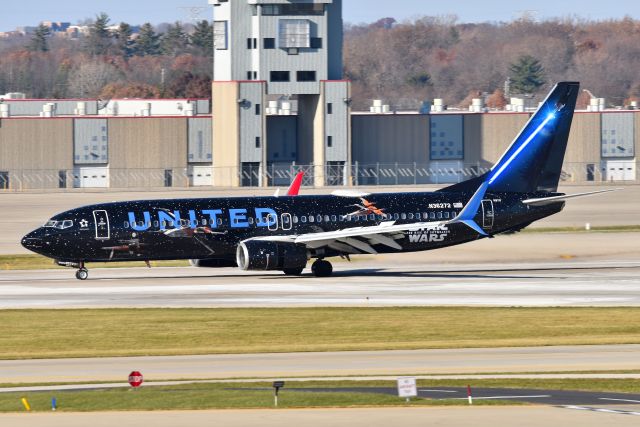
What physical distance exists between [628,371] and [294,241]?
3099 centimetres

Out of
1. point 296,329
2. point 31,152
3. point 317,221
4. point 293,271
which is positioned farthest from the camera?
point 31,152

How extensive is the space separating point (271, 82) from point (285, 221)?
6178 cm

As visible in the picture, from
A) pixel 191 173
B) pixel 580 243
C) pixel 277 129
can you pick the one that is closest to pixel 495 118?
pixel 277 129

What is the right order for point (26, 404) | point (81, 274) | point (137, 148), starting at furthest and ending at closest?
point (137, 148), point (81, 274), point (26, 404)

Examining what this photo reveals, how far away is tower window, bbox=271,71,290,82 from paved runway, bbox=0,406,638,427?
9791cm

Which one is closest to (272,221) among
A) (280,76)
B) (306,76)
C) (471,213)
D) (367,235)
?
(367,235)

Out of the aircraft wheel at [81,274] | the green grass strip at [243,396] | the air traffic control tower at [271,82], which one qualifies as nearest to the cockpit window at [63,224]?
the aircraft wheel at [81,274]

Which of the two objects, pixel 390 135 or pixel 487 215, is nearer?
pixel 487 215

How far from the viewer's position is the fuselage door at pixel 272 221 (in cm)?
6844

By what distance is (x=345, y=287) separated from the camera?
6500 centimetres

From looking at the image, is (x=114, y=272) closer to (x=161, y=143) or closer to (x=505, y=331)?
(x=505, y=331)

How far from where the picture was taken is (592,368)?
39.5 m

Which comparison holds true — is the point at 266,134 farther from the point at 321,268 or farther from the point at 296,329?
the point at 296,329

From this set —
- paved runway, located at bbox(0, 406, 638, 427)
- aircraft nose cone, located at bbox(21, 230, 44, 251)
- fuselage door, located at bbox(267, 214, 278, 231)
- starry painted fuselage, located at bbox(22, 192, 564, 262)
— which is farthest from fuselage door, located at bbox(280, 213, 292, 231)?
paved runway, located at bbox(0, 406, 638, 427)
